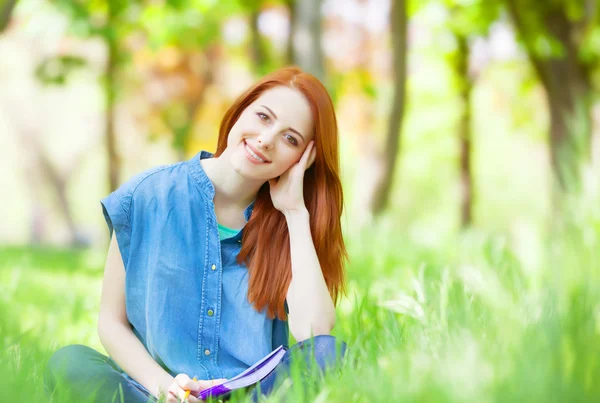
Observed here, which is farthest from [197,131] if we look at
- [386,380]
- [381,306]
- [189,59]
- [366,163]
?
[386,380]

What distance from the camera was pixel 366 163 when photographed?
859 centimetres

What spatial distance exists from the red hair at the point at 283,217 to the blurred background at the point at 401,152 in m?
0.29

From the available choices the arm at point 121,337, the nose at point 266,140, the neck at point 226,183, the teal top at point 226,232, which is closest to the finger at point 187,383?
the arm at point 121,337

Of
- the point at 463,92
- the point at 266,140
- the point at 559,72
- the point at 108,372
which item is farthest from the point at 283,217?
the point at 463,92

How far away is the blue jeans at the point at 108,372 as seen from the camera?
219cm

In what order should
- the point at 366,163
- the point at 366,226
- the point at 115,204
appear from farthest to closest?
1. the point at 366,163
2. the point at 366,226
3. the point at 115,204

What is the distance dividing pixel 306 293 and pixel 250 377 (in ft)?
1.22

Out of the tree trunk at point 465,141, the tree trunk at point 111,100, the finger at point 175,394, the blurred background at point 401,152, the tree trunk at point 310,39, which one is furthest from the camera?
the tree trunk at point 465,141

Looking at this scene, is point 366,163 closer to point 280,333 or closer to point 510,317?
point 280,333

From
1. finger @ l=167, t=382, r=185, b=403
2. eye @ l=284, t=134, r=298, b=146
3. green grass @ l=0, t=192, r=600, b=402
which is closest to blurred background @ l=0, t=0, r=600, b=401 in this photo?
green grass @ l=0, t=192, r=600, b=402

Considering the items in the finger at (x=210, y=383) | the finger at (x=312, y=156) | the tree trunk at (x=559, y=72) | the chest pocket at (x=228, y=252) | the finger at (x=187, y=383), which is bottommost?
the finger at (x=210, y=383)

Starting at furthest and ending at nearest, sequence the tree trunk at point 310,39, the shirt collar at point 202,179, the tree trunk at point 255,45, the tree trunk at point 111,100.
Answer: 1. the tree trunk at point 255,45
2. the tree trunk at point 111,100
3. the tree trunk at point 310,39
4. the shirt collar at point 202,179

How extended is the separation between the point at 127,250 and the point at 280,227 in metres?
0.58

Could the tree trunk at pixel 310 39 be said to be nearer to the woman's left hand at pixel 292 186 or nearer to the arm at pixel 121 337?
the woman's left hand at pixel 292 186
